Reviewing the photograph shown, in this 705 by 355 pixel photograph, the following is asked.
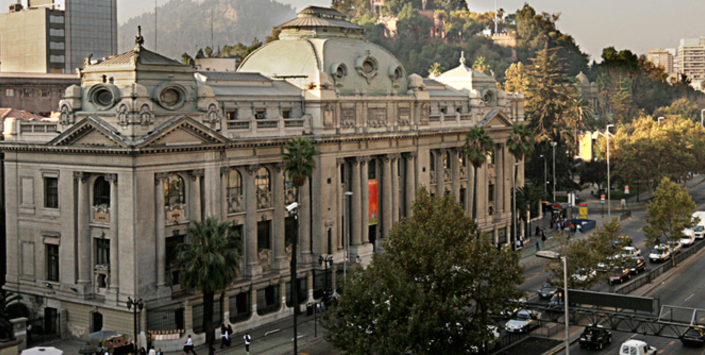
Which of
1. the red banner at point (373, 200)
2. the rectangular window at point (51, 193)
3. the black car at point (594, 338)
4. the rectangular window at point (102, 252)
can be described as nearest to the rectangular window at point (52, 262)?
the rectangular window at point (51, 193)

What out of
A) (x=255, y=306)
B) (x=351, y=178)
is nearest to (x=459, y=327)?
(x=255, y=306)

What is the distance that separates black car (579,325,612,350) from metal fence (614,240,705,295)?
471 inches

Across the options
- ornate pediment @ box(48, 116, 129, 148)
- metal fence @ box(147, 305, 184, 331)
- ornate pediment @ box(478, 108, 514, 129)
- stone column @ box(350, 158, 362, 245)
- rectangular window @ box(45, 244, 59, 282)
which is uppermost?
ornate pediment @ box(478, 108, 514, 129)

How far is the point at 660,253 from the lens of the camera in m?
86.4

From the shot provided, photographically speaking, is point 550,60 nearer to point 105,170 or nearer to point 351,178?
point 351,178

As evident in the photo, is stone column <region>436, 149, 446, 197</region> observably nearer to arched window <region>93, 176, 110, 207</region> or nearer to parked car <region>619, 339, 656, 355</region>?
parked car <region>619, 339, 656, 355</region>

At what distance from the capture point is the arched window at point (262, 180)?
69812 millimetres

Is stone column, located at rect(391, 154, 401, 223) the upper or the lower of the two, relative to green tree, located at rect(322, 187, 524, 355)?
upper

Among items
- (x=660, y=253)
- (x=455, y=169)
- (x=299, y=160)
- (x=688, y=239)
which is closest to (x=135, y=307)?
(x=299, y=160)

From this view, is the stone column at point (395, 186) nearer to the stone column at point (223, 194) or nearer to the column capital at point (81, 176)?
the stone column at point (223, 194)

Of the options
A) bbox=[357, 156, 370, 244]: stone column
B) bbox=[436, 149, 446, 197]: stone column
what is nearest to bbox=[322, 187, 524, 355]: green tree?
bbox=[357, 156, 370, 244]: stone column

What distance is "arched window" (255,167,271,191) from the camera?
6981 centimetres

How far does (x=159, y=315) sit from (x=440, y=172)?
40.4m

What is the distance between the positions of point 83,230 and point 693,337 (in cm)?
4111
